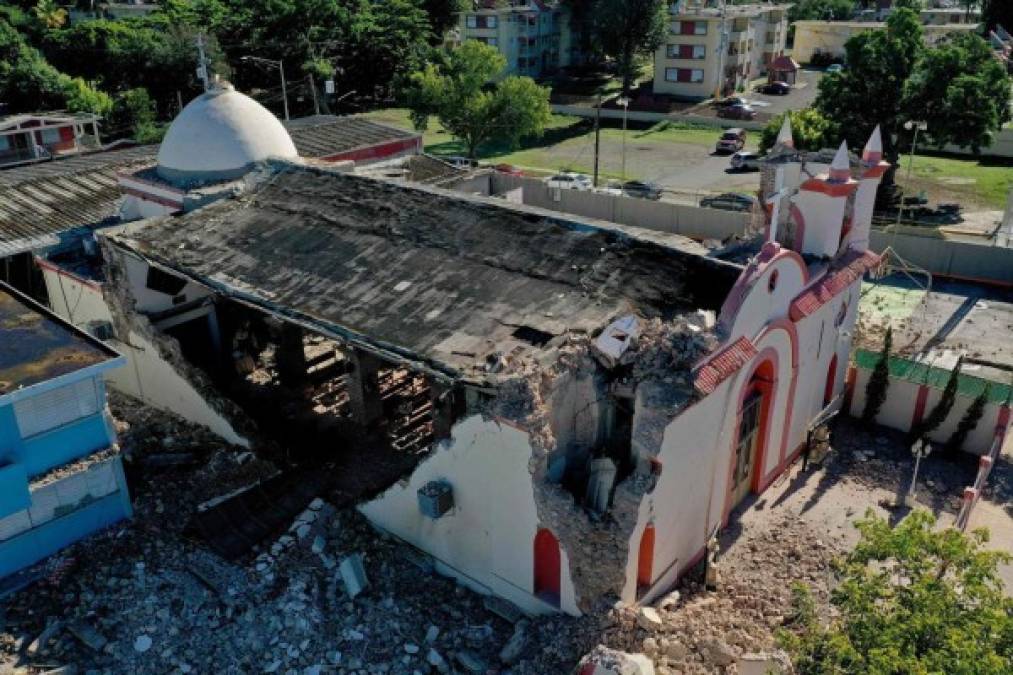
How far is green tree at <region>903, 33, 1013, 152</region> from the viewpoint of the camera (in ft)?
118

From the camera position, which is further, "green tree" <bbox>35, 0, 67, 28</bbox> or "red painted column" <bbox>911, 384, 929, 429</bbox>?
"green tree" <bbox>35, 0, 67, 28</bbox>

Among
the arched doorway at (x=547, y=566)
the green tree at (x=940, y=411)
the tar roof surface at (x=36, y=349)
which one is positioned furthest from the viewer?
the green tree at (x=940, y=411)

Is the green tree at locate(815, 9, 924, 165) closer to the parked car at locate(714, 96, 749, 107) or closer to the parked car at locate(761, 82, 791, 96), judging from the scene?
the parked car at locate(714, 96, 749, 107)

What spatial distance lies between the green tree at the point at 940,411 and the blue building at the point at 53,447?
17.3 meters

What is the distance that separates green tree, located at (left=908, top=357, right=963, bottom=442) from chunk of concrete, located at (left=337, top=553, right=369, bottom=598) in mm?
13098

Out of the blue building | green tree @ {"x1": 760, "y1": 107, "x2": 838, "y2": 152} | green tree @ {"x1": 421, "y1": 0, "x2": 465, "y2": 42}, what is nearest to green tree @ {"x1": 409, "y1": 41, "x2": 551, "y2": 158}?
green tree @ {"x1": 760, "y1": 107, "x2": 838, "y2": 152}

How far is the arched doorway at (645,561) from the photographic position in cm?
1391

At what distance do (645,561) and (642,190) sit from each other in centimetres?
2906

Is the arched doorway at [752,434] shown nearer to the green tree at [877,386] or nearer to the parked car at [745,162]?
the green tree at [877,386]

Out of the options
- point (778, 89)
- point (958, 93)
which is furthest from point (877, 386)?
point (778, 89)

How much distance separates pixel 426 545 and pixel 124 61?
180 feet

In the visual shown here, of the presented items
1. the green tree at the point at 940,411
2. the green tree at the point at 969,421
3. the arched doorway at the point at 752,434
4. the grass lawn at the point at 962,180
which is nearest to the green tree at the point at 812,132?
the grass lawn at the point at 962,180

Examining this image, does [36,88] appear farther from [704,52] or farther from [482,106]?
[704,52]

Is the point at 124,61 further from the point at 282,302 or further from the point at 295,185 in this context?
the point at 282,302
